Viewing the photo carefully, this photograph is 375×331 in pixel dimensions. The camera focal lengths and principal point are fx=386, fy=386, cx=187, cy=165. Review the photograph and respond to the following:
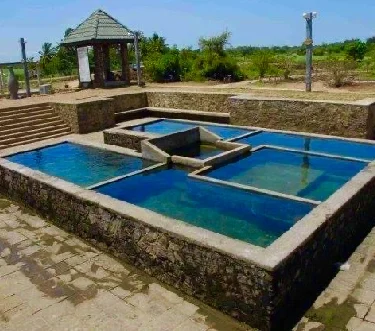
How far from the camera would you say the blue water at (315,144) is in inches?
356

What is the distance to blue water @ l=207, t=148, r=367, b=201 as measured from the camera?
7.29 metres

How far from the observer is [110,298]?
4707mm

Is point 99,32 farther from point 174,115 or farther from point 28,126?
point 28,126

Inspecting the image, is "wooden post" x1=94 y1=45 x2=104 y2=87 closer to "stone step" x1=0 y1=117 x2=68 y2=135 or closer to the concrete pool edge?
"stone step" x1=0 y1=117 x2=68 y2=135

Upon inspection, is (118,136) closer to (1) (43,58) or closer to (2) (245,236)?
(2) (245,236)

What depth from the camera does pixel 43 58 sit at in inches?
1535

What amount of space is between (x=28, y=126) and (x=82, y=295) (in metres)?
9.39

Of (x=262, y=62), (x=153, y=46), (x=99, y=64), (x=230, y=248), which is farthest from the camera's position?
(x=153, y=46)

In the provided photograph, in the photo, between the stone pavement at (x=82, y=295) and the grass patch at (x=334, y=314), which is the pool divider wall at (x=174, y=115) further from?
the grass patch at (x=334, y=314)

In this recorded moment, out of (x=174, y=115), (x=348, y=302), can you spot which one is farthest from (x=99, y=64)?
(x=348, y=302)

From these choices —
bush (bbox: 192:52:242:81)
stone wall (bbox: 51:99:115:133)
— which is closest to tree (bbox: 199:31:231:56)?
bush (bbox: 192:52:242:81)

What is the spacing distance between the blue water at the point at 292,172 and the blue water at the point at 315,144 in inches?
27.3

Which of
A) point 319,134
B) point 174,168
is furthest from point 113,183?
point 319,134

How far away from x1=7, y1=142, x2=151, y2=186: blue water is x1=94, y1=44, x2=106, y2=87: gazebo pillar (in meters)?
10.6
